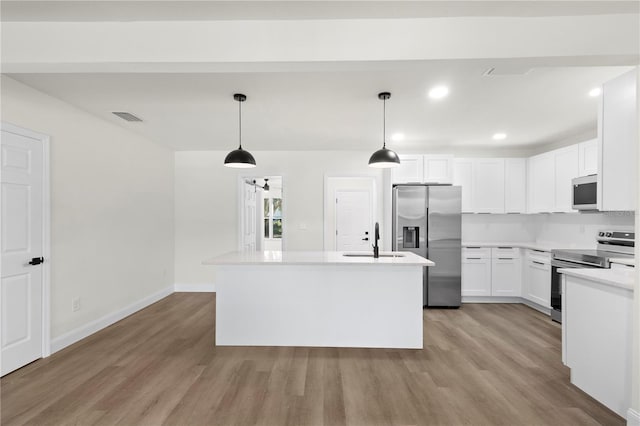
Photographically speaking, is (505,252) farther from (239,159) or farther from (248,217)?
(248,217)

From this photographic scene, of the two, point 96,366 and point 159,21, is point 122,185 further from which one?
point 159,21

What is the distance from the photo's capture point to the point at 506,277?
493 centimetres

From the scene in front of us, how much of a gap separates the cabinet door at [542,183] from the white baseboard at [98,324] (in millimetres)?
6048

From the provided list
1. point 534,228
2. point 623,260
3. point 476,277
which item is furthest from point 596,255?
point 534,228

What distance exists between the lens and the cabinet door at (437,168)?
4914mm

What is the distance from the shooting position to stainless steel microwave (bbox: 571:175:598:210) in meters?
3.74

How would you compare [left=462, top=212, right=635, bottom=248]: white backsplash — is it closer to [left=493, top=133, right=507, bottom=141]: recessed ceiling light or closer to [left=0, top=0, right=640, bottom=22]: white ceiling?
[left=493, top=133, right=507, bottom=141]: recessed ceiling light

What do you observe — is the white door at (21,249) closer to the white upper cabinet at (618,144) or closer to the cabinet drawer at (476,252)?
the white upper cabinet at (618,144)

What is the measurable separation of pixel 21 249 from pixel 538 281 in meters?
6.05

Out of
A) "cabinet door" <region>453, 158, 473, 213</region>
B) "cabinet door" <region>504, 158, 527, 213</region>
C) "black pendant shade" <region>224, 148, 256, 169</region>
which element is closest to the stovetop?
"cabinet door" <region>504, 158, 527, 213</region>

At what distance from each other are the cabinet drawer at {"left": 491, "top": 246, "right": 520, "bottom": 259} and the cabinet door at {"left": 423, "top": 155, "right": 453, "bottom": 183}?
134 cm

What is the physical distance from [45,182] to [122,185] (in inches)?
46.1

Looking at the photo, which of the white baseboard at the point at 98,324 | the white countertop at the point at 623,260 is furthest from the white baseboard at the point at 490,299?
the white baseboard at the point at 98,324

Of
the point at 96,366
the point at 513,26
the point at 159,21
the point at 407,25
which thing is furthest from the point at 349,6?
the point at 96,366
